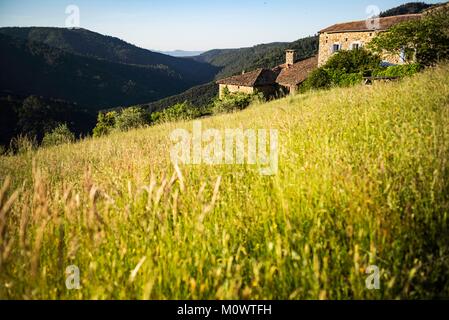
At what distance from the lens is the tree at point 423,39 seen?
18.3 metres

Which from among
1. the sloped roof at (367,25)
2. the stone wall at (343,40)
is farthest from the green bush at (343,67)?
the sloped roof at (367,25)

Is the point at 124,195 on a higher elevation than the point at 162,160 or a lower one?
lower

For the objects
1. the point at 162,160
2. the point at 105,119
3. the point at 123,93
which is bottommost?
the point at 162,160

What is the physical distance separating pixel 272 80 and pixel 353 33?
59.2 feet

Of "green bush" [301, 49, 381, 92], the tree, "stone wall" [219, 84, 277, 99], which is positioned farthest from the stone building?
"stone wall" [219, 84, 277, 99]

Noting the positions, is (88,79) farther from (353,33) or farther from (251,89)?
(353,33)

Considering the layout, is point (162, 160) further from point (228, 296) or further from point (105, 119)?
point (105, 119)

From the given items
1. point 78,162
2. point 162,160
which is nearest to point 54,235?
point 162,160

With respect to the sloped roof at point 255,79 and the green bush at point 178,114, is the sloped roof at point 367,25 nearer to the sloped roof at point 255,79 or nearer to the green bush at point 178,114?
the sloped roof at point 255,79

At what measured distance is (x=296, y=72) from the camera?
47.5m

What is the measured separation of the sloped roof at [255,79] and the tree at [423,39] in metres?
27.8

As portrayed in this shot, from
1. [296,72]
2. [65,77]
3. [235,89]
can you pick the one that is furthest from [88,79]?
[296,72]

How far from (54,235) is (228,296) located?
1463mm
